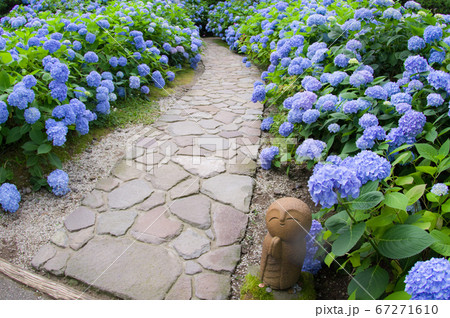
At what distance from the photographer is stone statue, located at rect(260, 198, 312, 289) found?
169cm

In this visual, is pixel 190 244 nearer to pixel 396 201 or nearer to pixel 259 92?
pixel 396 201

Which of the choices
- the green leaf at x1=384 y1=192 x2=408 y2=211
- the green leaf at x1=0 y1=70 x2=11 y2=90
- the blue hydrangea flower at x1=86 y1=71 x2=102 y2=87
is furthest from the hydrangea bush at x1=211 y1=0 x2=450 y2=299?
the green leaf at x1=0 y1=70 x2=11 y2=90

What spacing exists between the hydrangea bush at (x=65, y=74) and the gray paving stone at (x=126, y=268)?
2.52 ft

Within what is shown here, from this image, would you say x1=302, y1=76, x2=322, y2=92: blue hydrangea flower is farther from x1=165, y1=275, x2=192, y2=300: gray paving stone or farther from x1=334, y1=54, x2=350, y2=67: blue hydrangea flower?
x1=165, y1=275, x2=192, y2=300: gray paving stone

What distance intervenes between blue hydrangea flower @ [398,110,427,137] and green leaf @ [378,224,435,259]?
0.86m

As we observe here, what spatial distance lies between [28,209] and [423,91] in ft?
10.0

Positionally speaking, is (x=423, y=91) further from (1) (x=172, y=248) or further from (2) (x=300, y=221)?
(1) (x=172, y=248)

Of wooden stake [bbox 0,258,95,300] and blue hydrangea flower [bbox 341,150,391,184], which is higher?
blue hydrangea flower [bbox 341,150,391,184]

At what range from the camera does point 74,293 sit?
6.13 feet

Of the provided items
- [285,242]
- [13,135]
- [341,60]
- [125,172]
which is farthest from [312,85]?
[13,135]

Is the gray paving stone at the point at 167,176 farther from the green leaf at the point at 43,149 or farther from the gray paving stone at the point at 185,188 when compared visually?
the green leaf at the point at 43,149

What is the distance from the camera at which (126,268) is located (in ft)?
6.71

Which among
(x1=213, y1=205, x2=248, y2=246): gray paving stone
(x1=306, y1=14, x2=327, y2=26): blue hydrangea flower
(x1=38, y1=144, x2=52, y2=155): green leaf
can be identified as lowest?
(x1=213, y1=205, x2=248, y2=246): gray paving stone

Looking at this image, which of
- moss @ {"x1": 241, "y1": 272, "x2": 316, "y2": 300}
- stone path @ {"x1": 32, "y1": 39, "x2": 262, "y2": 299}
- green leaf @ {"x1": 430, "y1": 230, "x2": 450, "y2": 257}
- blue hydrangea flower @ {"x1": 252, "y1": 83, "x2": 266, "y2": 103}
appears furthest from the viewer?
blue hydrangea flower @ {"x1": 252, "y1": 83, "x2": 266, "y2": 103}
